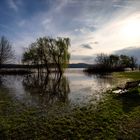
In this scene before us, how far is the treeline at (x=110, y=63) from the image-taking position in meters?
93.4

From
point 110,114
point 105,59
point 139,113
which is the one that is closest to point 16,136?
point 110,114

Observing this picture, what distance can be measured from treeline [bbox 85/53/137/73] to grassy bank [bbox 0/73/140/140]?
8107cm

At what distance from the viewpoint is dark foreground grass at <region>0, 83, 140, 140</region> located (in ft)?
23.5

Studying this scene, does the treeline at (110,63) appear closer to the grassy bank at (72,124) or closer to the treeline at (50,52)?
the treeline at (50,52)

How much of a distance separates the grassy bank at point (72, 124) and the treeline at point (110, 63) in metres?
81.1

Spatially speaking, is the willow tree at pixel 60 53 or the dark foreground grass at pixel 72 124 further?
the willow tree at pixel 60 53

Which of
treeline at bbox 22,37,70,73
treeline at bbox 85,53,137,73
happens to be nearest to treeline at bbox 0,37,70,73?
treeline at bbox 22,37,70,73

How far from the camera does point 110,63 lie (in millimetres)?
112562

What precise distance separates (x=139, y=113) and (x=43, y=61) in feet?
201

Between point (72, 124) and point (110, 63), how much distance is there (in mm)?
106649

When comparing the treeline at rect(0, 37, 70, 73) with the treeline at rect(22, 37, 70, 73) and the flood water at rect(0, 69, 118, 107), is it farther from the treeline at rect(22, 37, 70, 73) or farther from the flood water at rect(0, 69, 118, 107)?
the flood water at rect(0, 69, 118, 107)

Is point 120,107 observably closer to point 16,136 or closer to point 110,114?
point 110,114

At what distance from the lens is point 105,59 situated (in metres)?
111

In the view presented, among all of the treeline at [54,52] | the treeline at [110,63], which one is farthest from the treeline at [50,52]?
the treeline at [110,63]
